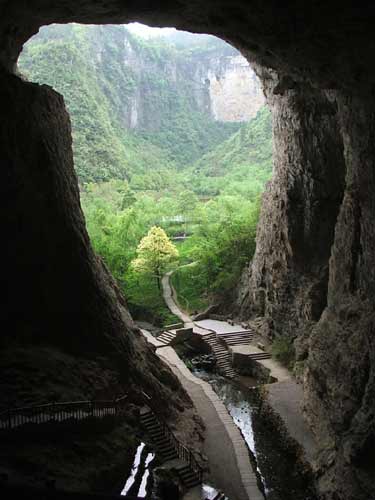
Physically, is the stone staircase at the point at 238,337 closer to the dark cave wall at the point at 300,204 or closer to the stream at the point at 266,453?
the dark cave wall at the point at 300,204

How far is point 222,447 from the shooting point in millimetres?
20172

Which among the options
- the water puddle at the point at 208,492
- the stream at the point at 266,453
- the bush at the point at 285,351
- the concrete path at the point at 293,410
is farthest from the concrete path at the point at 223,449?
the bush at the point at 285,351

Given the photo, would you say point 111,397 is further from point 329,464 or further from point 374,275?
point 374,275

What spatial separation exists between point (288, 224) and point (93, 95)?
80.4 metres

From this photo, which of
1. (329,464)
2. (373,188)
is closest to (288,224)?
(373,188)

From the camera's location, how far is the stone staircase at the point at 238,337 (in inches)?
1331

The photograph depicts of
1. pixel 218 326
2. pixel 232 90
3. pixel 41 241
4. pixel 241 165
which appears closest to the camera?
pixel 41 241

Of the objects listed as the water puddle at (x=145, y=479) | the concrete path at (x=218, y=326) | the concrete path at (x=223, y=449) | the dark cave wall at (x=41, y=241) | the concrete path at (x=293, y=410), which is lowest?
the concrete path at (x=218, y=326)

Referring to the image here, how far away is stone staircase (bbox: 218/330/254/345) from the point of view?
33.8m

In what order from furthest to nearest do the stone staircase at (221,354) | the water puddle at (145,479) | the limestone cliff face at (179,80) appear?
the limestone cliff face at (179,80)
the stone staircase at (221,354)
the water puddle at (145,479)

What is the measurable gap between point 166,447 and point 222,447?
11.2 ft

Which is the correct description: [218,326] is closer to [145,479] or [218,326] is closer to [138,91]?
[145,479]

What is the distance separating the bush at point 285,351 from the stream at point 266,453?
2718mm

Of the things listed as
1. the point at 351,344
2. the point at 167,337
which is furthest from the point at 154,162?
the point at 351,344
